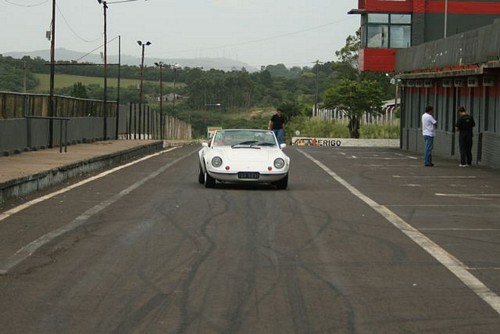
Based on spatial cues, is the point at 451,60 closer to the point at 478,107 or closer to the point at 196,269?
the point at 478,107

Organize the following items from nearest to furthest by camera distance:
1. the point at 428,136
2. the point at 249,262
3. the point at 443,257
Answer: the point at 249,262
the point at 443,257
the point at 428,136

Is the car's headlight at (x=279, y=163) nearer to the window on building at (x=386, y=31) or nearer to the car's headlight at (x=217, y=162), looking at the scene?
the car's headlight at (x=217, y=162)

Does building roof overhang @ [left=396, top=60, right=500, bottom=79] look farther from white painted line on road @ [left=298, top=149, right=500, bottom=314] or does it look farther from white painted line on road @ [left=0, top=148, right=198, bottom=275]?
white painted line on road @ [left=0, top=148, right=198, bottom=275]

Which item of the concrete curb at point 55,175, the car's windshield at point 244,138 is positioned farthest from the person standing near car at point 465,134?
the concrete curb at point 55,175

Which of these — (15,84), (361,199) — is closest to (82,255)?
(361,199)

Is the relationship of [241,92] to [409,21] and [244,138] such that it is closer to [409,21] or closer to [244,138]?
[409,21]

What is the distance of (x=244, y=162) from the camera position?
19.9 m

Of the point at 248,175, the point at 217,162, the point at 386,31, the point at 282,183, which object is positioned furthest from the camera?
the point at 386,31

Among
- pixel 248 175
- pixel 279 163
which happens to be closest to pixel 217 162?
pixel 248 175

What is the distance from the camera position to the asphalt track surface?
7961 mm

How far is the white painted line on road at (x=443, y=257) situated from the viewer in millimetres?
8953

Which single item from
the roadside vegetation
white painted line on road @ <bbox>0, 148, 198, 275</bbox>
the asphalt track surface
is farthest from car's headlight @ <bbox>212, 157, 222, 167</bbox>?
the roadside vegetation

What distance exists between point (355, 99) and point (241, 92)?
59.9 metres

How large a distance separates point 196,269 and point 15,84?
71.2 meters
